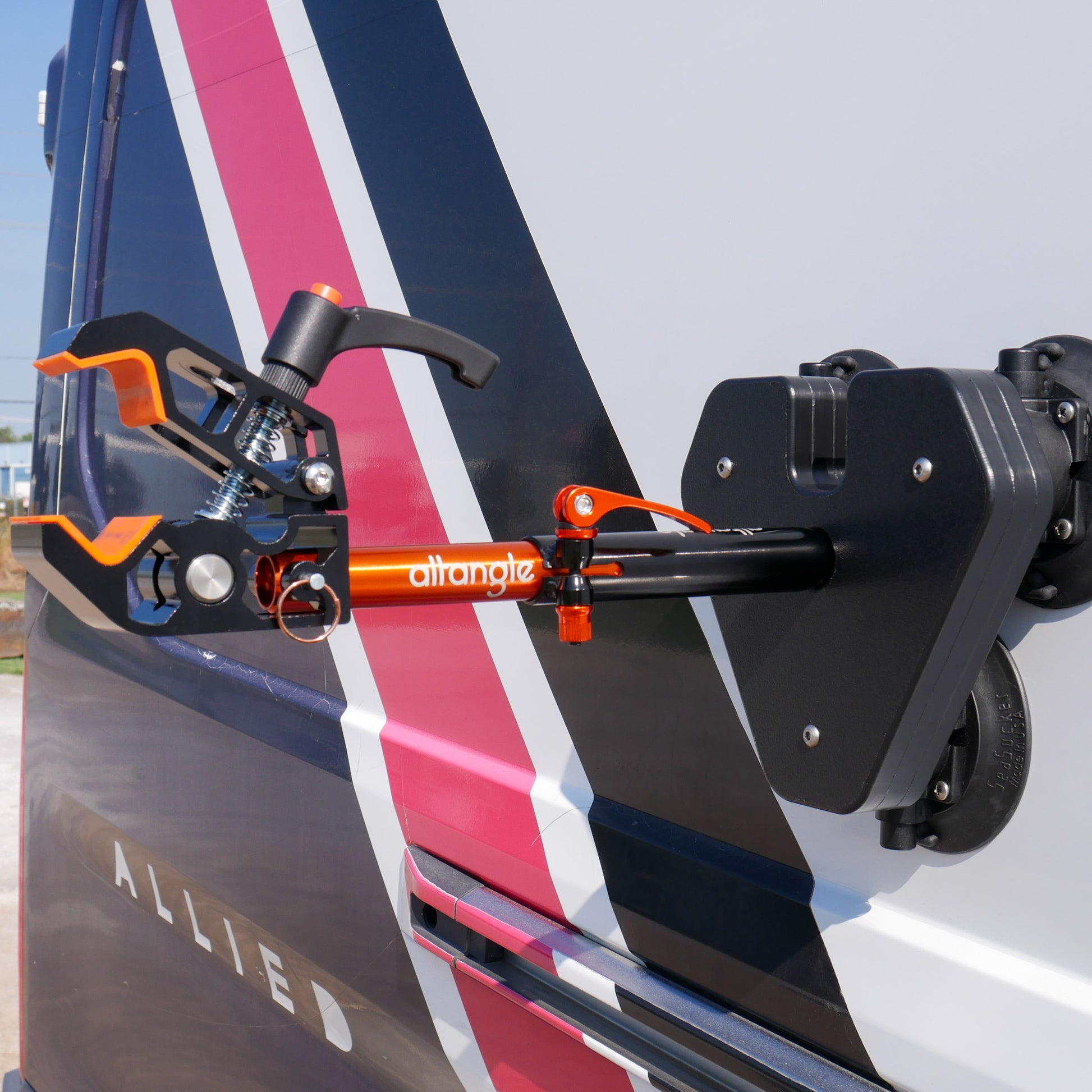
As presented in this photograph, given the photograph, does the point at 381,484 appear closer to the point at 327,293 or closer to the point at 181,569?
the point at 327,293

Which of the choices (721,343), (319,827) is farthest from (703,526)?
(319,827)

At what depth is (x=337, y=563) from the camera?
0.73 meters

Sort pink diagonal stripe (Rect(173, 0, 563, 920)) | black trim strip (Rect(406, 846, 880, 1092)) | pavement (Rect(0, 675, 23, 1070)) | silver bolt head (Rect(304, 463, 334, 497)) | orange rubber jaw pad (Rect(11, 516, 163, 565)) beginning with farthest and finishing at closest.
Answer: pavement (Rect(0, 675, 23, 1070)) → pink diagonal stripe (Rect(173, 0, 563, 920)) → black trim strip (Rect(406, 846, 880, 1092)) → silver bolt head (Rect(304, 463, 334, 497)) → orange rubber jaw pad (Rect(11, 516, 163, 565))

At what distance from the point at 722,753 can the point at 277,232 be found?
1031 millimetres

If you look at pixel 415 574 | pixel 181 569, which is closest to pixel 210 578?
pixel 181 569

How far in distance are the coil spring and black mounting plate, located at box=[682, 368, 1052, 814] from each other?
35 centimetres

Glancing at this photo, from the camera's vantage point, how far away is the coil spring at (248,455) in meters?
0.75

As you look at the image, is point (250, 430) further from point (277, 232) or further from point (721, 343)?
point (277, 232)

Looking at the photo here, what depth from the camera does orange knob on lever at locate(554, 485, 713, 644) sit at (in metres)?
0.79

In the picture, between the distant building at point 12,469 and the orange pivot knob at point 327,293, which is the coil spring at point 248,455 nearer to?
the orange pivot knob at point 327,293

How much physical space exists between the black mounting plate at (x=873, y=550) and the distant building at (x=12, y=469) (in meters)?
12.1

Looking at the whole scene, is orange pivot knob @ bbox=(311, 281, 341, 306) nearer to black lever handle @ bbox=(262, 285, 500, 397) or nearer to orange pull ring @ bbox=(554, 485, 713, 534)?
black lever handle @ bbox=(262, 285, 500, 397)

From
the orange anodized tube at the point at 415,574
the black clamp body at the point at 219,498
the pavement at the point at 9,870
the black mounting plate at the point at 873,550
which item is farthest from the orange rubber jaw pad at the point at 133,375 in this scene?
the pavement at the point at 9,870

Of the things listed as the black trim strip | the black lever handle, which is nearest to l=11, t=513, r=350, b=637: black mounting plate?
the black lever handle
